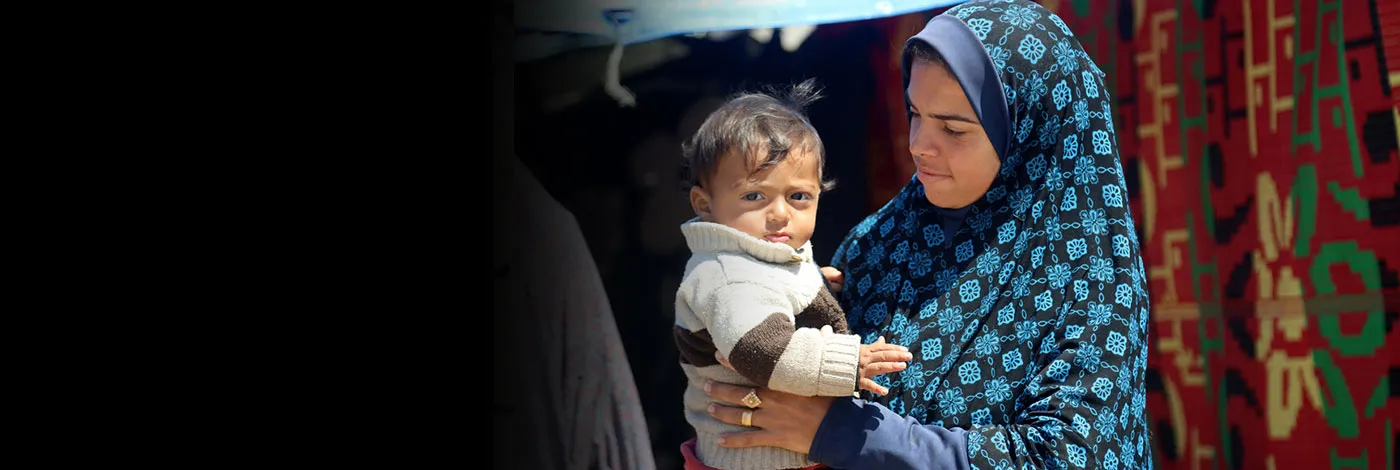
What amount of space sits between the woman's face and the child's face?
18cm

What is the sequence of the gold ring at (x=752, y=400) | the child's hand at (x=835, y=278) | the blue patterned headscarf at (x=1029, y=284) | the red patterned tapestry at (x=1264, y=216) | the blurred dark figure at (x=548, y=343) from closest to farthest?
the blue patterned headscarf at (x=1029, y=284) → the gold ring at (x=752, y=400) → the child's hand at (x=835, y=278) → the red patterned tapestry at (x=1264, y=216) → the blurred dark figure at (x=548, y=343)

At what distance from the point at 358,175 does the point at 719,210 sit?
547 millimetres

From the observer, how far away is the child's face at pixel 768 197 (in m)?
1.78

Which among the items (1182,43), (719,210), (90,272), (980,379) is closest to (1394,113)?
(1182,43)

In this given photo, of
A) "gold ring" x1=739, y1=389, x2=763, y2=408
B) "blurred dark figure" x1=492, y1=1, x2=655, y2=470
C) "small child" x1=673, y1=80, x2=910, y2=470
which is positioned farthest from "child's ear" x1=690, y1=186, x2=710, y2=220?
"blurred dark figure" x1=492, y1=1, x2=655, y2=470

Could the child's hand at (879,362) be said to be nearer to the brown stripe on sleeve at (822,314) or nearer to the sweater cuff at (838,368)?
the sweater cuff at (838,368)

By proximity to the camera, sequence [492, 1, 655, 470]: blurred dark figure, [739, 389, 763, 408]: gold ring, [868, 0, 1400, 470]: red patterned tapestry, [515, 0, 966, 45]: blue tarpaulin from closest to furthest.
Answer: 1. [739, 389, 763, 408]: gold ring
2. [868, 0, 1400, 470]: red patterned tapestry
3. [492, 1, 655, 470]: blurred dark figure
4. [515, 0, 966, 45]: blue tarpaulin

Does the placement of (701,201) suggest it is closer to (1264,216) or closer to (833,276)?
(833,276)

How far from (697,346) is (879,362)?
0.94ft

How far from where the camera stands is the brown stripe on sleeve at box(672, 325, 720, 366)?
5.64 ft

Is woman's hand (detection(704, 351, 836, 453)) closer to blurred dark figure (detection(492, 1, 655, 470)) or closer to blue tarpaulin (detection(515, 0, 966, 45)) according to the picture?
blurred dark figure (detection(492, 1, 655, 470))

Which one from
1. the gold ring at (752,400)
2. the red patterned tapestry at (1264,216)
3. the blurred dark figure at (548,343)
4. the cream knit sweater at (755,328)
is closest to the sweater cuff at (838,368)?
the cream knit sweater at (755,328)

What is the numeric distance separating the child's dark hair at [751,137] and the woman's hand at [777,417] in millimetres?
316

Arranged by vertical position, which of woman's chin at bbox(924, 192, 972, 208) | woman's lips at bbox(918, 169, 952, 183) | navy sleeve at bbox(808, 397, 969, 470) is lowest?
navy sleeve at bbox(808, 397, 969, 470)
